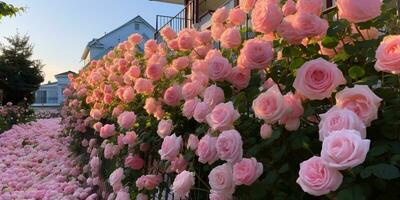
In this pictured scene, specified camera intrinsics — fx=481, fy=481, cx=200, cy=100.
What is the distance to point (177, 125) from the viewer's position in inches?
105

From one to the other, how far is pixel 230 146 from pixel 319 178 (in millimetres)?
467

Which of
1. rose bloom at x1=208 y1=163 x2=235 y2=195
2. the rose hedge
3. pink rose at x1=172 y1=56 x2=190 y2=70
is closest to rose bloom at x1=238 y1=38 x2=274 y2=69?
the rose hedge

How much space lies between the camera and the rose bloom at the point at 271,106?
1505 mm

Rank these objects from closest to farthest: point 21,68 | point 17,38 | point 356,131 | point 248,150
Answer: point 356,131 < point 248,150 < point 21,68 < point 17,38

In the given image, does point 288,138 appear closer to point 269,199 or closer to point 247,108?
point 269,199

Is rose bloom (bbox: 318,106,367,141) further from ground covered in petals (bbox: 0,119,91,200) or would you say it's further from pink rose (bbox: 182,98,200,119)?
ground covered in petals (bbox: 0,119,91,200)

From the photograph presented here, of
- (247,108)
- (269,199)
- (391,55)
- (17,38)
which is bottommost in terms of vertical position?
(269,199)

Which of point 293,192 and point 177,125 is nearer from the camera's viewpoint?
point 293,192

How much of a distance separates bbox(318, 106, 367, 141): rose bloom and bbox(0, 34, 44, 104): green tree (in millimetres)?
25877

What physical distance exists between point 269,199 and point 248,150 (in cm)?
20

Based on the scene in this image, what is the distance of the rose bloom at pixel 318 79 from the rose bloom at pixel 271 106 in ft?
0.25

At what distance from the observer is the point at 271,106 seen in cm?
152

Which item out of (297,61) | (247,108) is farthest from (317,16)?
(247,108)

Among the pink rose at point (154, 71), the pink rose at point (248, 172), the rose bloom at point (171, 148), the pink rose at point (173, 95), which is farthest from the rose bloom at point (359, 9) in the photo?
the pink rose at point (154, 71)
